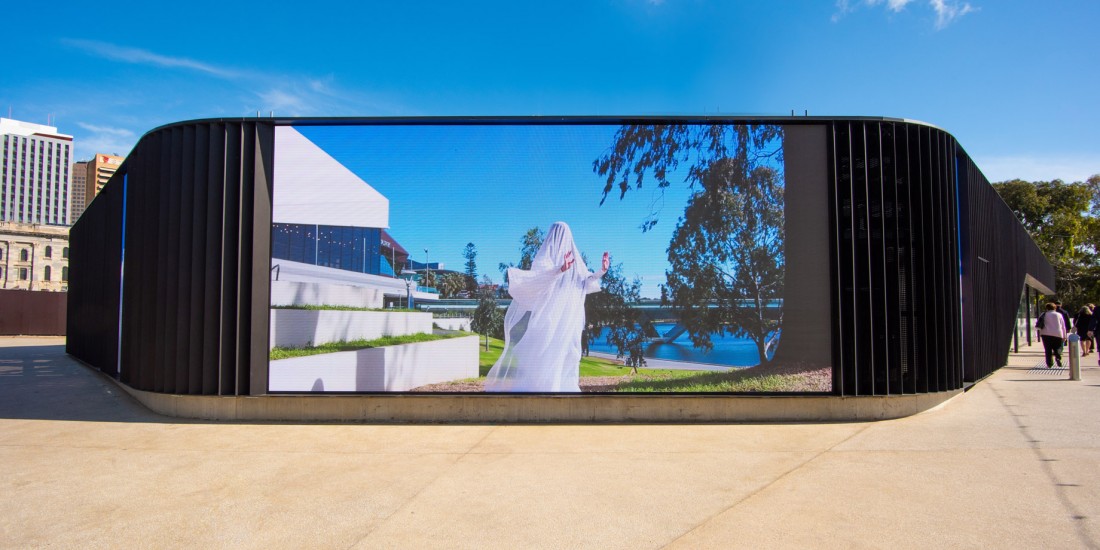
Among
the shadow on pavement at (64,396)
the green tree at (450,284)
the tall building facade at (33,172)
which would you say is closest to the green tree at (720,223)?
the green tree at (450,284)

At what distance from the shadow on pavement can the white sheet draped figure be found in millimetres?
4349

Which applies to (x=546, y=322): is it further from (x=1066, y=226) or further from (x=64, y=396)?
(x=1066, y=226)

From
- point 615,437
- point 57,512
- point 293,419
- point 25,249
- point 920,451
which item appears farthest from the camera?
point 25,249

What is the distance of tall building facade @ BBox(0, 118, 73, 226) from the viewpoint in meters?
174

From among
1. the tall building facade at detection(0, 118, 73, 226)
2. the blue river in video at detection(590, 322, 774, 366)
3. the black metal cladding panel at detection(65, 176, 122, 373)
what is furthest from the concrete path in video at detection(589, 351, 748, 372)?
the tall building facade at detection(0, 118, 73, 226)

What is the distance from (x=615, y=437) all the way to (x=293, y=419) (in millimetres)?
4059

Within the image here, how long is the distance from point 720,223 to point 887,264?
2.20 m

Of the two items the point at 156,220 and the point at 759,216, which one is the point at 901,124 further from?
the point at 156,220

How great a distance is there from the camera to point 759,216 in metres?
7.96

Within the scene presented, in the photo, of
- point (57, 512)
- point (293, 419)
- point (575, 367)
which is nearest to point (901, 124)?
point (575, 367)

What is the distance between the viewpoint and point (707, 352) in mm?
7883

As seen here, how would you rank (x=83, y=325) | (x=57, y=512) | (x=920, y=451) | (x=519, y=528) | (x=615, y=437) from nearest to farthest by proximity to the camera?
(x=519, y=528) < (x=57, y=512) < (x=920, y=451) < (x=615, y=437) < (x=83, y=325)

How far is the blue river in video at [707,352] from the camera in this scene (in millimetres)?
7871

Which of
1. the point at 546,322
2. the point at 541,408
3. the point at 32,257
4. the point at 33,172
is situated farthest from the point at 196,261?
the point at 33,172
